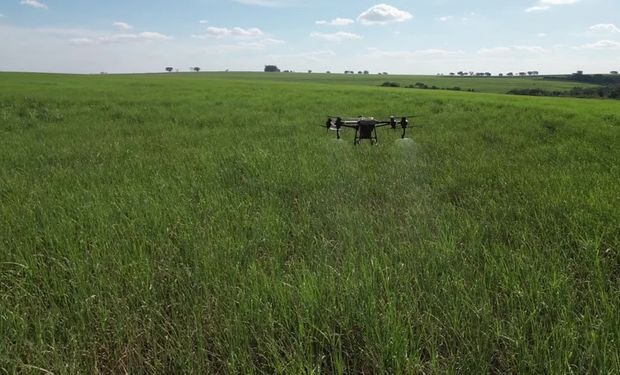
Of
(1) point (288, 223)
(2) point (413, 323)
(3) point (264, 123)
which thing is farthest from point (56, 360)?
(3) point (264, 123)

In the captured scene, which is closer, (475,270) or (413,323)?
(413,323)

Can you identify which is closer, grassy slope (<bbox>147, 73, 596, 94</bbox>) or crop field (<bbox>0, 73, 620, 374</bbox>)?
crop field (<bbox>0, 73, 620, 374</bbox>)

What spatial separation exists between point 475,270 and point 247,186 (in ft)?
11.3

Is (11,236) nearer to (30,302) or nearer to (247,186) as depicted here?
(30,302)

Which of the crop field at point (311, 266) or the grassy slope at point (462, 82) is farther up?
the grassy slope at point (462, 82)

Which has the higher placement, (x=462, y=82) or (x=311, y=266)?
(x=462, y=82)

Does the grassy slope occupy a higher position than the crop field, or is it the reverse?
the grassy slope

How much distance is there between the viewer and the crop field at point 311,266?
2258 millimetres

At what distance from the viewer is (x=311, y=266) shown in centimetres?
325

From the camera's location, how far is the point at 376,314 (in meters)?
2.40

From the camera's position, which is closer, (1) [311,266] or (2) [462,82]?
(1) [311,266]

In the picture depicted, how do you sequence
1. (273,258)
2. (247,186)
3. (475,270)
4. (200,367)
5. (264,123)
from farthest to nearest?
(264,123), (247,186), (273,258), (475,270), (200,367)

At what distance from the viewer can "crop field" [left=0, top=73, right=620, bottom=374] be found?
7.41ft

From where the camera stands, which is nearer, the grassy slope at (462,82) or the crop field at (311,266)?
the crop field at (311,266)
